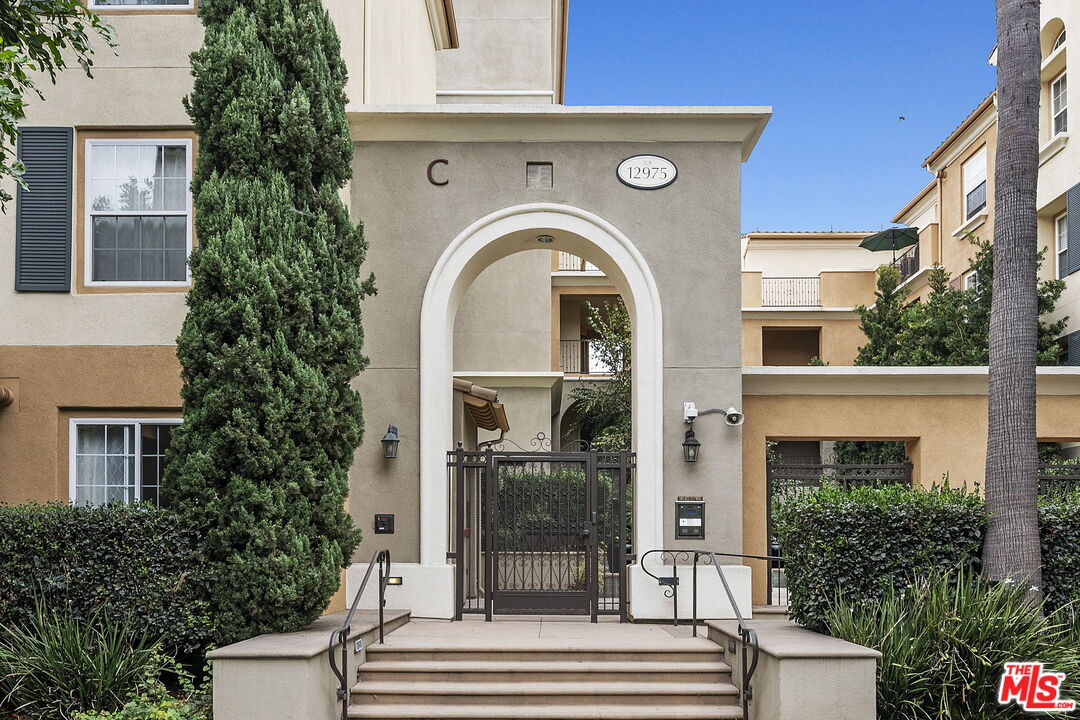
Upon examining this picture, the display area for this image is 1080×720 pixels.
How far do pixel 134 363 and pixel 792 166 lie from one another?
35.2 metres

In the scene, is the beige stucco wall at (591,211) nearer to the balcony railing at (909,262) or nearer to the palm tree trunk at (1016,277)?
the palm tree trunk at (1016,277)

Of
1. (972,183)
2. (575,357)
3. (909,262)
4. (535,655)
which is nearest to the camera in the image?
(535,655)

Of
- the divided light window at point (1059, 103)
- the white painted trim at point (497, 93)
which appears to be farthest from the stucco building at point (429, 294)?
the divided light window at point (1059, 103)

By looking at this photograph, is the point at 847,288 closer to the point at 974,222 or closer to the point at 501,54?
the point at 974,222

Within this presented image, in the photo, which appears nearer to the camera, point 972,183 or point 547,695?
point 547,695

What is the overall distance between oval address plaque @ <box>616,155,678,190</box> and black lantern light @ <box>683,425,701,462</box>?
3.13m

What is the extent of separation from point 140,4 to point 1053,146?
1657 centimetres

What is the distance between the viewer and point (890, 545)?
9453 mm

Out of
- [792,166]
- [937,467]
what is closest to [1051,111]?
[937,467]

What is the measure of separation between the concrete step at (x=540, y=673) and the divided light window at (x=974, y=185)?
19.1 m

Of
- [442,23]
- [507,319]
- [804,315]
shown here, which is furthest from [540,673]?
[804,315]

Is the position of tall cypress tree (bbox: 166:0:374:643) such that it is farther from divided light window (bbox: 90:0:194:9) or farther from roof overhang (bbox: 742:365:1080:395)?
roof overhang (bbox: 742:365:1080:395)

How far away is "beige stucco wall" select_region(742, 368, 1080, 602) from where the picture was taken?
527 inches

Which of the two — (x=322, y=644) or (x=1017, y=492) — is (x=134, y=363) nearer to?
(x=322, y=644)
